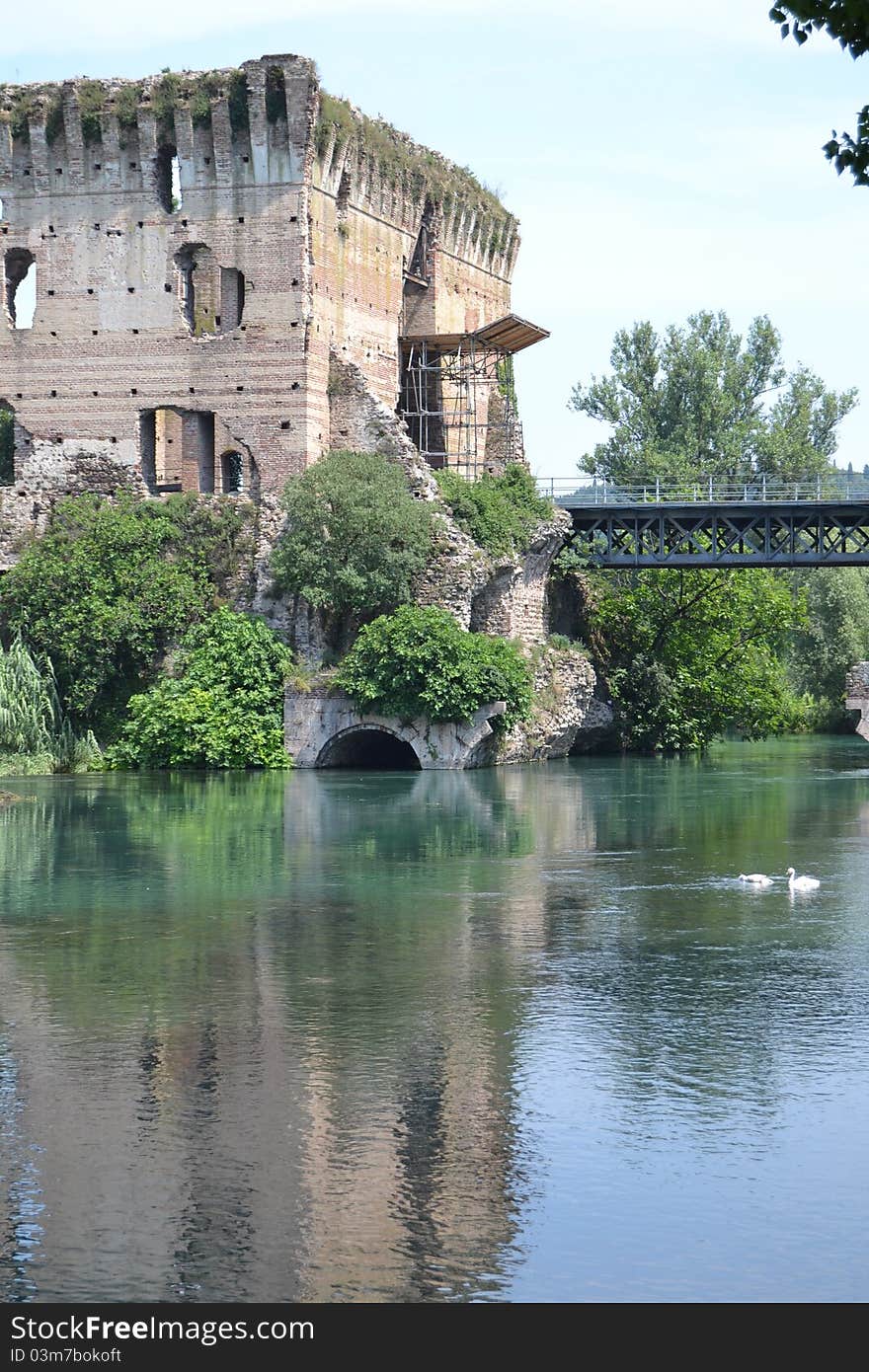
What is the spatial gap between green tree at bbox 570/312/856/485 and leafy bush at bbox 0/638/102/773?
108 feet

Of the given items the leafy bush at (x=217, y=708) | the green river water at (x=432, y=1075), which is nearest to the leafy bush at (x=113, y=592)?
the leafy bush at (x=217, y=708)

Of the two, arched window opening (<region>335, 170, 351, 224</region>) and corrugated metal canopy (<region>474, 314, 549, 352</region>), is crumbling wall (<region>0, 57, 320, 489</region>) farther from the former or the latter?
corrugated metal canopy (<region>474, 314, 549, 352</region>)

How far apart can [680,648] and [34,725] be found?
1558cm

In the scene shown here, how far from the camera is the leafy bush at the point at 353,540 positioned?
35.2 metres

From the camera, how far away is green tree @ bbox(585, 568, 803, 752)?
1705 inches

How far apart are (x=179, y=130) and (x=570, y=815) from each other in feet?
59.7

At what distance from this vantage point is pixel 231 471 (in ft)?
133

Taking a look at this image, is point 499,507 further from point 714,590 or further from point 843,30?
point 843,30

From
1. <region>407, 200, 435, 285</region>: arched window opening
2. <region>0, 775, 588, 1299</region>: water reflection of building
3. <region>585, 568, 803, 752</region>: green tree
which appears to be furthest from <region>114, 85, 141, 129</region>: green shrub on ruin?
<region>0, 775, 588, 1299</region>: water reflection of building

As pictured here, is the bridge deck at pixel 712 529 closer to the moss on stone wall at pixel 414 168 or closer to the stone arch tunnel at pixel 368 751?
the stone arch tunnel at pixel 368 751

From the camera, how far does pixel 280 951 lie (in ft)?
49.8

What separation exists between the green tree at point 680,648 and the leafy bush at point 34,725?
13009mm

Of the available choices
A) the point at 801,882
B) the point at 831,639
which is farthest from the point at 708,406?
the point at 801,882

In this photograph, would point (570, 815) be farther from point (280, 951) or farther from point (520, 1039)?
point (520, 1039)
